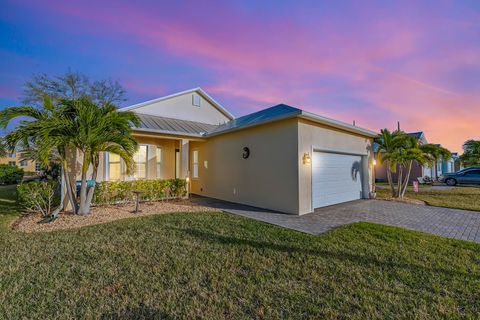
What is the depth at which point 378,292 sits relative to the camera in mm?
2852

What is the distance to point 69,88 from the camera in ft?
71.5

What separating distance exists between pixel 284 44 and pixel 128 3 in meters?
6.30

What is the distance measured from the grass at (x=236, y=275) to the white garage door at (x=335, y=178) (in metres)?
3.17

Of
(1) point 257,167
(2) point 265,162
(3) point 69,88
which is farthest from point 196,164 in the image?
(3) point 69,88

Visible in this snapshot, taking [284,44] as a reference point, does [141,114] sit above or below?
below

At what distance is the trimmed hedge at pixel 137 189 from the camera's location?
8287 millimetres

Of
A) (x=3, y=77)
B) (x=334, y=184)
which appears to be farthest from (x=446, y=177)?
(x=3, y=77)

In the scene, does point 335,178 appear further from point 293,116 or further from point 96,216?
point 96,216

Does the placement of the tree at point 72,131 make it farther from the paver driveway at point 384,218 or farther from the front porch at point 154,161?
the paver driveway at point 384,218

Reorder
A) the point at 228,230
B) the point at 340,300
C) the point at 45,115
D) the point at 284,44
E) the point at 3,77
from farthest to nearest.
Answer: the point at 3,77
the point at 284,44
the point at 45,115
the point at 228,230
the point at 340,300

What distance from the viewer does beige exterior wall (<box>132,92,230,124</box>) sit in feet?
42.6

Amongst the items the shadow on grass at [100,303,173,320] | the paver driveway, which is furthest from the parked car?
the shadow on grass at [100,303,173,320]

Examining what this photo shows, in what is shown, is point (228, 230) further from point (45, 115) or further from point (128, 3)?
point (128, 3)

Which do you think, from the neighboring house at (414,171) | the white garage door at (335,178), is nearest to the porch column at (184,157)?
the white garage door at (335,178)
